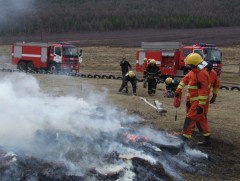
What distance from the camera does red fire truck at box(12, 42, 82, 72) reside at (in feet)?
105

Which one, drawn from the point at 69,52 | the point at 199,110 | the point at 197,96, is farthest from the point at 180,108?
the point at 69,52

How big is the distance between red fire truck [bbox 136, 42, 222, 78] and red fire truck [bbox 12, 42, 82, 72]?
19.6ft

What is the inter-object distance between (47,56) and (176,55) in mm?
10170

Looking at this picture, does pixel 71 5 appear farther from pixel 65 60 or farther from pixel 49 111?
pixel 65 60

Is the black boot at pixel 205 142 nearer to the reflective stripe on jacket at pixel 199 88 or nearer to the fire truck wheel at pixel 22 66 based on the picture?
the reflective stripe on jacket at pixel 199 88

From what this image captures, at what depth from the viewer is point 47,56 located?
108 feet

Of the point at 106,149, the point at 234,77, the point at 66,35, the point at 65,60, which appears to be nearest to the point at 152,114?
the point at 106,149

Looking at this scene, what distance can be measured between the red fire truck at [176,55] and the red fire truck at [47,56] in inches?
235

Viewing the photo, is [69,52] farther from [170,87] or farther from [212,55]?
[170,87]

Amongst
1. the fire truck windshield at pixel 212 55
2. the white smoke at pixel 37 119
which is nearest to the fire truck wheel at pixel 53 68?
the fire truck windshield at pixel 212 55

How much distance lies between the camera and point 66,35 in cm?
6356

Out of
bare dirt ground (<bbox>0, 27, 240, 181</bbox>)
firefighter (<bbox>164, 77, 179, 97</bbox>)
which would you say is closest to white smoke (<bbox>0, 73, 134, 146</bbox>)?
bare dirt ground (<bbox>0, 27, 240, 181</bbox>)

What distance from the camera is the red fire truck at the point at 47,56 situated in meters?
32.1

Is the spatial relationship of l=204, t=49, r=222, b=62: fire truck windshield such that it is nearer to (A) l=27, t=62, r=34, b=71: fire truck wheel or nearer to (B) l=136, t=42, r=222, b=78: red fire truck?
(B) l=136, t=42, r=222, b=78: red fire truck
